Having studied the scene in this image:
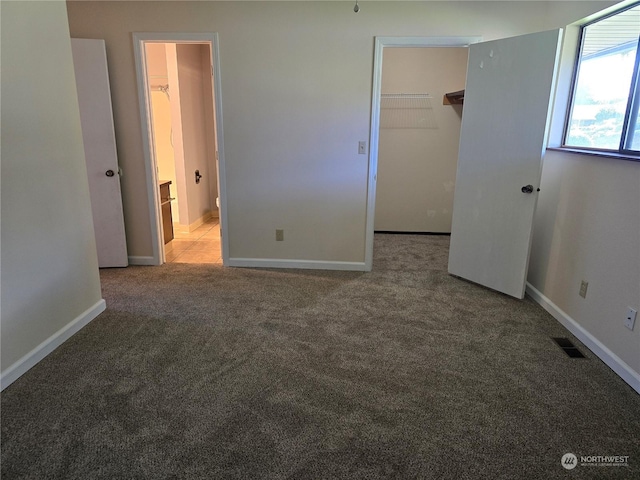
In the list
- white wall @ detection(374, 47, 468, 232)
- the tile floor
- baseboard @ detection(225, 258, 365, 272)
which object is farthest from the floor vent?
the tile floor

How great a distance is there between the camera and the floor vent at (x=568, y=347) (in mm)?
2400

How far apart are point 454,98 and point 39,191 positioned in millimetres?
4214

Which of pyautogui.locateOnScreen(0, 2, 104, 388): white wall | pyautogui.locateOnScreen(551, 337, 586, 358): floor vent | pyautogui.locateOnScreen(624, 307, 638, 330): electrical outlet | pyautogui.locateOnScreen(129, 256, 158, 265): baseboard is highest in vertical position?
pyautogui.locateOnScreen(0, 2, 104, 388): white wall

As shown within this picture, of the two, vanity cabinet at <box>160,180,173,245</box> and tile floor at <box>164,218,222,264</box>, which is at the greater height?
vanity cabinet at <box>160,180,173,245</box>

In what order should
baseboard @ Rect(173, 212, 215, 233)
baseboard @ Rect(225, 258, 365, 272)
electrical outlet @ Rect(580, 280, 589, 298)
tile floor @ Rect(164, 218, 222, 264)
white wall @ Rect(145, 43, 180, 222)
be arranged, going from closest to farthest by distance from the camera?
electrical outlet @ Rect(580, 280, 589, 298) < baseboard @ Rect(225, 258, 365, 272) < tile floor @ Rect(164, 218, 222, 264) < white wall @ Rect(145, 43, 180, 222) < baseboard @ Rect(173, 212, 215, 233)

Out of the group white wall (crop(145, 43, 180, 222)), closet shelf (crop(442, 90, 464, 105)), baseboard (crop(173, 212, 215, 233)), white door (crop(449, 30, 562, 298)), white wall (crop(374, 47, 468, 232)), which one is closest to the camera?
white door (crop(449, 30, 562, 298))

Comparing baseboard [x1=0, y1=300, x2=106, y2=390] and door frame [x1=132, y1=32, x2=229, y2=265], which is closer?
baseboard [x1=0, y1=300, x2=106, y2=390]

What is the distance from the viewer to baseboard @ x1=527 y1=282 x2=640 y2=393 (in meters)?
2.12

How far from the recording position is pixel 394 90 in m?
4.88

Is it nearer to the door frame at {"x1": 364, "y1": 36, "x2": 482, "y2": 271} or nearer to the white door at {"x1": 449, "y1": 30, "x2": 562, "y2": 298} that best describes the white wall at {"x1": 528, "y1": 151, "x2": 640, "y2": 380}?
the white door at {"x1": 449, "y1": 30, "x2": 562, "y2": 298}

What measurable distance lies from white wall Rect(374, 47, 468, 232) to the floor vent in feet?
9.00

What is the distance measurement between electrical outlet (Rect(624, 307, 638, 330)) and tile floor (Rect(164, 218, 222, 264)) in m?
3.23

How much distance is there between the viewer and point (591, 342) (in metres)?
2.45

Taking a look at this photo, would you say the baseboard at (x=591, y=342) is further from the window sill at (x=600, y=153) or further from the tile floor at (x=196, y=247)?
the tile floor at (x=196, y=247)
